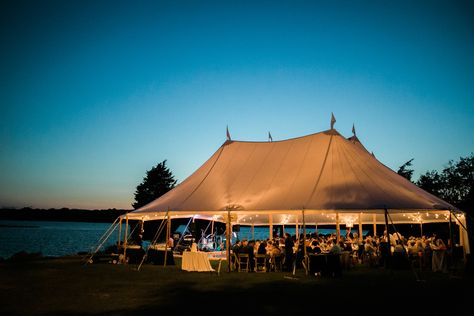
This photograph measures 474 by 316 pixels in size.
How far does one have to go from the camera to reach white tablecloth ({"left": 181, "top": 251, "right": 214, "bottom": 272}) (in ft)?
39.4

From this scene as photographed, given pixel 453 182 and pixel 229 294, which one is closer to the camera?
pixel 229 294

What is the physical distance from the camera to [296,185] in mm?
12312

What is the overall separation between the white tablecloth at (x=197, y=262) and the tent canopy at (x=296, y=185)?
1355 millimetres

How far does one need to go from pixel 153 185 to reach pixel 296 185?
34.1 metres

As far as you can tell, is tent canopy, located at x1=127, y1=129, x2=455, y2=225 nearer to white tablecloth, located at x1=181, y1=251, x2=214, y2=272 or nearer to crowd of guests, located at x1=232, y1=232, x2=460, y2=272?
crowd of guests, located at x1=232, y1=232, x2=460, y2=272

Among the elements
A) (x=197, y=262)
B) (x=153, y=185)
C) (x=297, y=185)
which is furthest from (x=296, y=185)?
(x=153, y=185)

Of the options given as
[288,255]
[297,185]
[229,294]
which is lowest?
[229,294]

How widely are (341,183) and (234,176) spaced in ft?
13.4

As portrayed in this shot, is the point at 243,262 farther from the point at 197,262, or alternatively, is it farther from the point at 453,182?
the point at 453,182

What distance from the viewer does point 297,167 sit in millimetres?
13195

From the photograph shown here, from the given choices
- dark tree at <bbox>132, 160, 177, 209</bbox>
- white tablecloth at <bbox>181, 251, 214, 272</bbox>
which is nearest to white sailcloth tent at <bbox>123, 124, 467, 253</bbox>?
white tablecloth at <bbox>181, 251, 214, 272</bbox>

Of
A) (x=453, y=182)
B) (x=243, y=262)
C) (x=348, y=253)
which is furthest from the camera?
(x=453, y=182)

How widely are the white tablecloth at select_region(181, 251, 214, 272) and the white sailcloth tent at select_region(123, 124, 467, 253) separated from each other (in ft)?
4.45

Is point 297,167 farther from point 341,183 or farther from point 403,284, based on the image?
point 403,284
